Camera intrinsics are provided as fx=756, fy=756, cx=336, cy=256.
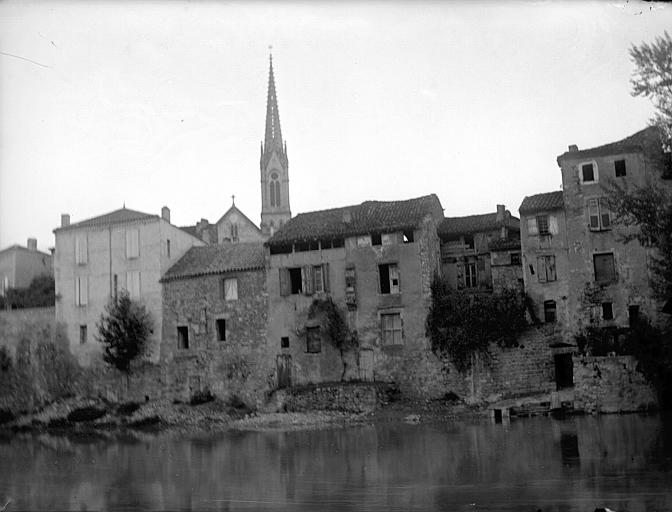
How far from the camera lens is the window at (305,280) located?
35.2m

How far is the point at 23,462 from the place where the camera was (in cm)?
2123

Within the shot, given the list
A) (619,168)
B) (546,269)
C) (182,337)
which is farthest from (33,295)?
(619,168)

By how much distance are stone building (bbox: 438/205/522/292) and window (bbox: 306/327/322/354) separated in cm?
714

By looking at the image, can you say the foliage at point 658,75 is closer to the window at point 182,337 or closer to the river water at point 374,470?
the river water at point 374,470

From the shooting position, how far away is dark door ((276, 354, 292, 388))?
35.1 m

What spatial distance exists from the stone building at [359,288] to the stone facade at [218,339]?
818mm

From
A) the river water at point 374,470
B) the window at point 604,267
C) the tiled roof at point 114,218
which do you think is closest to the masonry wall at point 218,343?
the tiled roof at point 114,218

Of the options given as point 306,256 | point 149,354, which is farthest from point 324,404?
point 149,354

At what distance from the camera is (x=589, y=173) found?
32938 millimetres

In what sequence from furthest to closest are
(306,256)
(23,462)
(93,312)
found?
(93,312) < (306,256) < (23,462)

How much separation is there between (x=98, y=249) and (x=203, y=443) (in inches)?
706

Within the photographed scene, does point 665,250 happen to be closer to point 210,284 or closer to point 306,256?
point 306,256

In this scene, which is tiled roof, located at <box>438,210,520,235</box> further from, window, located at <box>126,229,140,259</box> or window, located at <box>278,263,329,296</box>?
window, located at <box>126,229,140,259</box>

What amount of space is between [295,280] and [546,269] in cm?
1165
